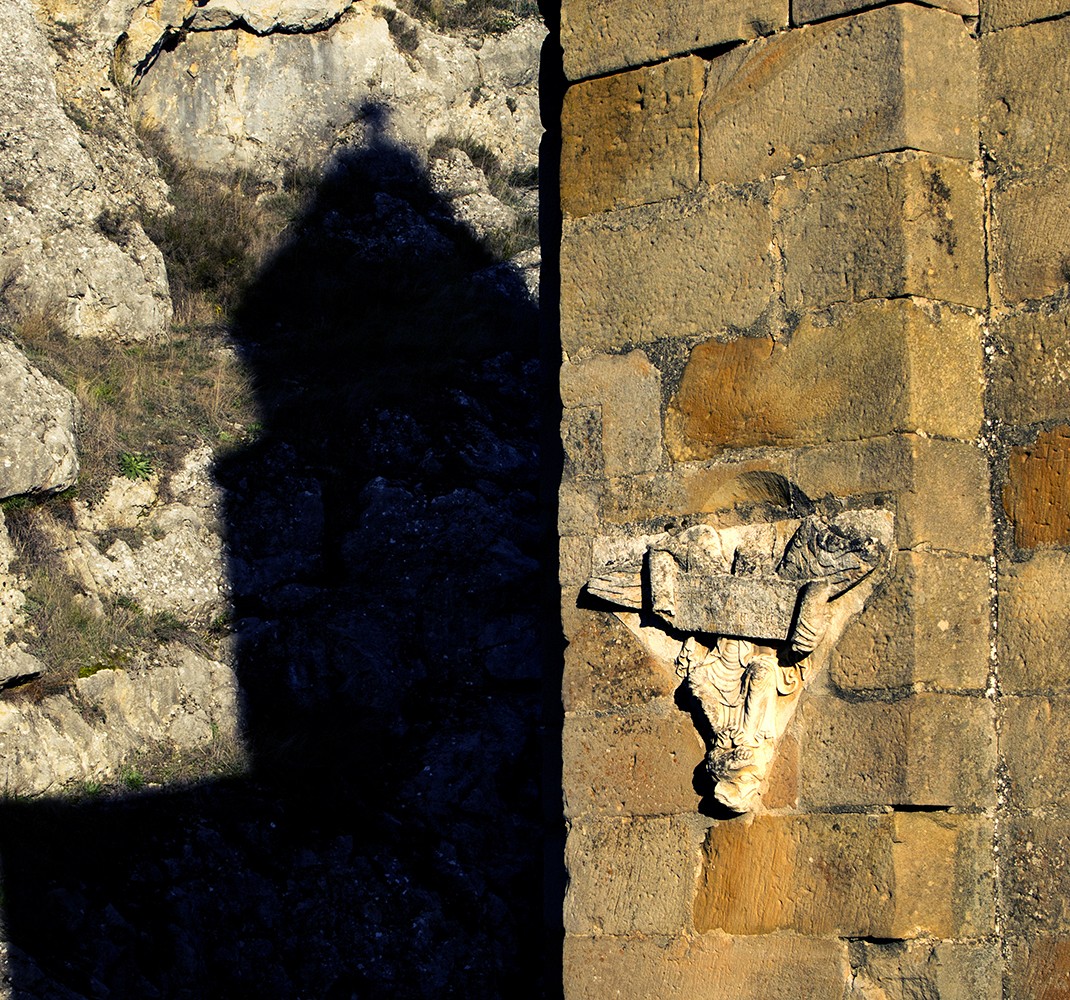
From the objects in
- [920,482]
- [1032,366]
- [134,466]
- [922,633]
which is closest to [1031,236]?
[1032,366]

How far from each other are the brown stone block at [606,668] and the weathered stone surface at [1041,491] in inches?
35.9

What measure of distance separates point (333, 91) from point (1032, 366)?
12.7 meters

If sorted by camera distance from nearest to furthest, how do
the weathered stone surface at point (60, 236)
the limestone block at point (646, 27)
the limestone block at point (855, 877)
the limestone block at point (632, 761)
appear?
the limestone block at point (855, 877) → the limestone block at point (632, 761) → the limestone block at point (646, 27) → the weathered stone surface at point (60, 236)

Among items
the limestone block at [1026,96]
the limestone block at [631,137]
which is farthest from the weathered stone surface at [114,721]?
the limestone block at [1026,96]

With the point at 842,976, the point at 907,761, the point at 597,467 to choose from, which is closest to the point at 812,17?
the point at 597,467

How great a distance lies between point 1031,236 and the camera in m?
3.76

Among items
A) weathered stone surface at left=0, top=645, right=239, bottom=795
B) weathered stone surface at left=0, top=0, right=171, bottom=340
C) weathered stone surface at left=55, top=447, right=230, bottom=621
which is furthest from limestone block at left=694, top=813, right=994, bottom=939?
weathered stone surface at left=0, top=0, right=171, bottom=340

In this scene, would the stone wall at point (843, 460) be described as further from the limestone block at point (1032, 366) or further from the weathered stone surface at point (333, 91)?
the weathered stone surface at point (333, 91)

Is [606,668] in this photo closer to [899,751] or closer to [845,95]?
[899,751]

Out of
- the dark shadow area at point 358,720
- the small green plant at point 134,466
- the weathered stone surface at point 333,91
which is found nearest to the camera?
the dark shadow area at point 358,720

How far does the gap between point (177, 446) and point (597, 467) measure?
7207 mm

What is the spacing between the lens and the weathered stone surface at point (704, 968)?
3.54 metres

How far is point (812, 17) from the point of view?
3.87 meters

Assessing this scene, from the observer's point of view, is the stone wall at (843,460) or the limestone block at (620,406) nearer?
the stone wall at (843,460)
